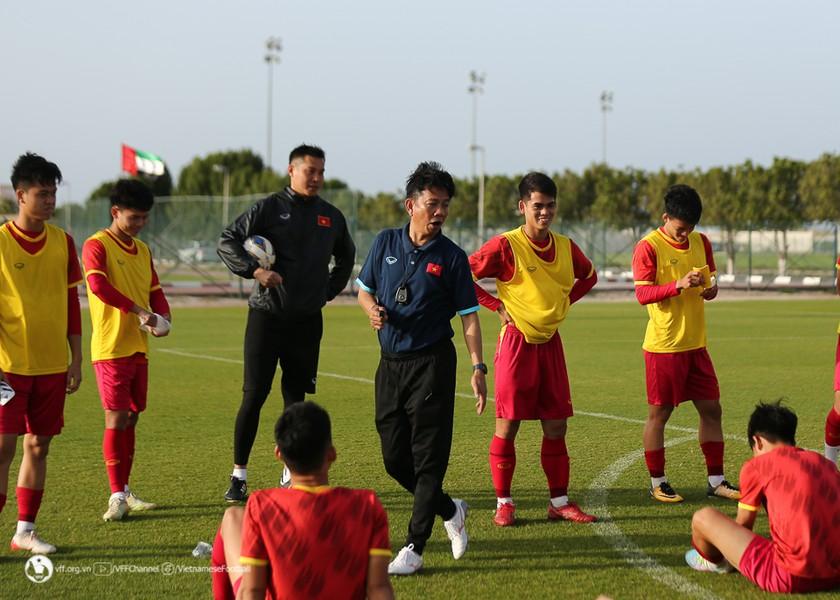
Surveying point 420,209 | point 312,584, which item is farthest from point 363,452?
point 312,584

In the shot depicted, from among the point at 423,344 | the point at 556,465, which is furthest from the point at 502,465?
the point at 423,344

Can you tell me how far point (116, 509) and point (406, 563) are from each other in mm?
2221

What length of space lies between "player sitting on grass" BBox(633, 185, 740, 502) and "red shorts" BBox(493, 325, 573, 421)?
932 mm

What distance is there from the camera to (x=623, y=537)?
629 cm

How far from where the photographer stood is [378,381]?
5.98 m

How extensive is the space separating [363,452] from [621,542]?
10.8 ft

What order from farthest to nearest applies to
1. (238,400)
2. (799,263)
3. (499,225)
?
(799,263)
(499,225)
(238,400)

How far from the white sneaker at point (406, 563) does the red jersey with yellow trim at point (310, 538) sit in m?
1.94

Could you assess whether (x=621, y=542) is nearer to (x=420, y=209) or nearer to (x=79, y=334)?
(x=420, y=209)

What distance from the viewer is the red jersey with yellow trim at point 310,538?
3574 mm

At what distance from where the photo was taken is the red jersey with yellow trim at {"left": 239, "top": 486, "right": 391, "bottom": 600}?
11.7 ft

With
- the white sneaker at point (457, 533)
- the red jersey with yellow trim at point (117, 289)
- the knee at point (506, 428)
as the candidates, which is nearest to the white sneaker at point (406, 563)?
the white sneaker at point (457, 533)

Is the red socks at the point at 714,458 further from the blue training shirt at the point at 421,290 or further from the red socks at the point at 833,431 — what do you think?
the blue training shirt at the point at 421,290

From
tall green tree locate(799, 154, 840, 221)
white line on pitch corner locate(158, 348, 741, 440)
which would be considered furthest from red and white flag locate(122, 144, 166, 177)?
tall green tree locate(799, 154, 840, 221)
